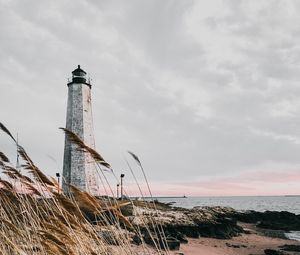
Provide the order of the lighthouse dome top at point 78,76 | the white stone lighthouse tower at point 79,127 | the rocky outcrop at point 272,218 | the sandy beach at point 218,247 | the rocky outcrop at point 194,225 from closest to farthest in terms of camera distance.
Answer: the sandy beach at point 218,247 → the rocky outcrop at point 194,225 → the white stone lighthouse tower at point 79,127 → the lighthouse dome top at point 78,76 → the rocky outcrop at point 272,218

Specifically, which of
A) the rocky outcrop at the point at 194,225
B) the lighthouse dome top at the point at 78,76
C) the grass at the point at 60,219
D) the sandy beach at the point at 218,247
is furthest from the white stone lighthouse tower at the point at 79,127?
the grass at the point at 60,219

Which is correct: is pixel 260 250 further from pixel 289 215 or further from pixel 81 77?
pixel 289 215

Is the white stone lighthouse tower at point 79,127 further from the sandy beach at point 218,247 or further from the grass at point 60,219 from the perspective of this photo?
the grass at point 60,219

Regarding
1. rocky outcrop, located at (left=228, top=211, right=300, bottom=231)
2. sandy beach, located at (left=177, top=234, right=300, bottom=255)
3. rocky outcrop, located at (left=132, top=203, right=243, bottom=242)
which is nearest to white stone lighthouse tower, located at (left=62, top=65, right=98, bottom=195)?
rocky outcrop, located at (left=132, top=203, right=243, bottom=242)

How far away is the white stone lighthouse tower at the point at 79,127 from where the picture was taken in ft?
84.2

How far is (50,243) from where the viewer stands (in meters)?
2.61

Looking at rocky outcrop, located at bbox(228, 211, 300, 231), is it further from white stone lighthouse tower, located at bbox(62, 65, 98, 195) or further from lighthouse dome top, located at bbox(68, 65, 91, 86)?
lighthouse dome top, located at bbox(68, 65, 91, 86)

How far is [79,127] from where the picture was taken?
26562mm

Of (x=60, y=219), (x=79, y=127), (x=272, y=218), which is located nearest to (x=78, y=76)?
(x=79, y=127)

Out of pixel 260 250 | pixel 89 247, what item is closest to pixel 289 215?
pixel 260 250

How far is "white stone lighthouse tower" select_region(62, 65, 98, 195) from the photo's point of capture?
25.7 m

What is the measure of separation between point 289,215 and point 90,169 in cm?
2658

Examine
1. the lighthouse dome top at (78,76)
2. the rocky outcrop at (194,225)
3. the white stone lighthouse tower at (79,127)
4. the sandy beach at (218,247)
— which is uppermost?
the lighthouse dome top at (78,76)

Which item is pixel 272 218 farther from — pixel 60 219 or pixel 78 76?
pixel 60 219
